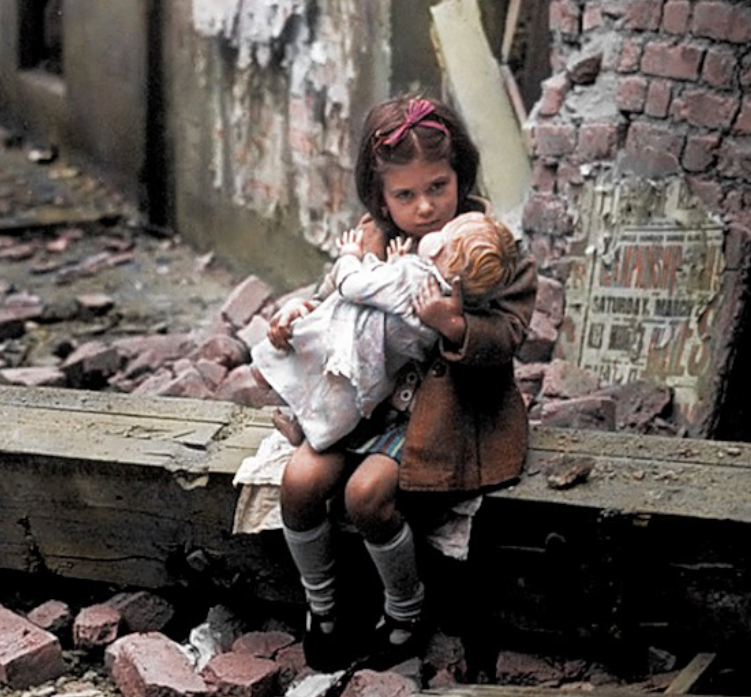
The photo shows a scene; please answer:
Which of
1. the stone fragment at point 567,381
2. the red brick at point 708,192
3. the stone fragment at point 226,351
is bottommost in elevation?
the stone fragment at point 226,351

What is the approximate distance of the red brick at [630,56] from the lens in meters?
4.27

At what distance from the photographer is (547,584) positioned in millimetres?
3191

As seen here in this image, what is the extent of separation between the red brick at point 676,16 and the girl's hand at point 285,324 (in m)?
1.71

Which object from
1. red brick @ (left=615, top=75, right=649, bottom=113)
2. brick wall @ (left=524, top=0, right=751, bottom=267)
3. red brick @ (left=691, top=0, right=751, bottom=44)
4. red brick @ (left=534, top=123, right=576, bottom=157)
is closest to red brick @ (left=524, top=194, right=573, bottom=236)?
brick wall @ (left=524, top=0, right=751, bottom=267)

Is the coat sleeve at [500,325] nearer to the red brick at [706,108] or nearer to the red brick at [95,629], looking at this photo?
the red brick at [95,629]

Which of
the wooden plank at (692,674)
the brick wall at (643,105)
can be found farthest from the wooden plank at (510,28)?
the wooden plank at (692,674)

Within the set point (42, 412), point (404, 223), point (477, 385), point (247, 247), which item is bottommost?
point (247, 247)

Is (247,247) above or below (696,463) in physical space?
below

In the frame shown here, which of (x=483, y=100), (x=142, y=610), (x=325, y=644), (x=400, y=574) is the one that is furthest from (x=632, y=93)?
(x=142, y=610)

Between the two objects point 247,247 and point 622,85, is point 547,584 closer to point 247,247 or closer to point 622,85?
point 622,85

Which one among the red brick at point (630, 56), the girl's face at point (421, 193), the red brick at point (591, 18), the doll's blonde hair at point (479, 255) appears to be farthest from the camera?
the red brick at point (591, 18)

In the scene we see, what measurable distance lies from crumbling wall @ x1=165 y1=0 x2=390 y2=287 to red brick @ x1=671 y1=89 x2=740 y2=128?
1212mm

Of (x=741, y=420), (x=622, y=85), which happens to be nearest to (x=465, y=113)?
(x=622, y=85)

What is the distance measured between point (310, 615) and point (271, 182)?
10.6 feet
